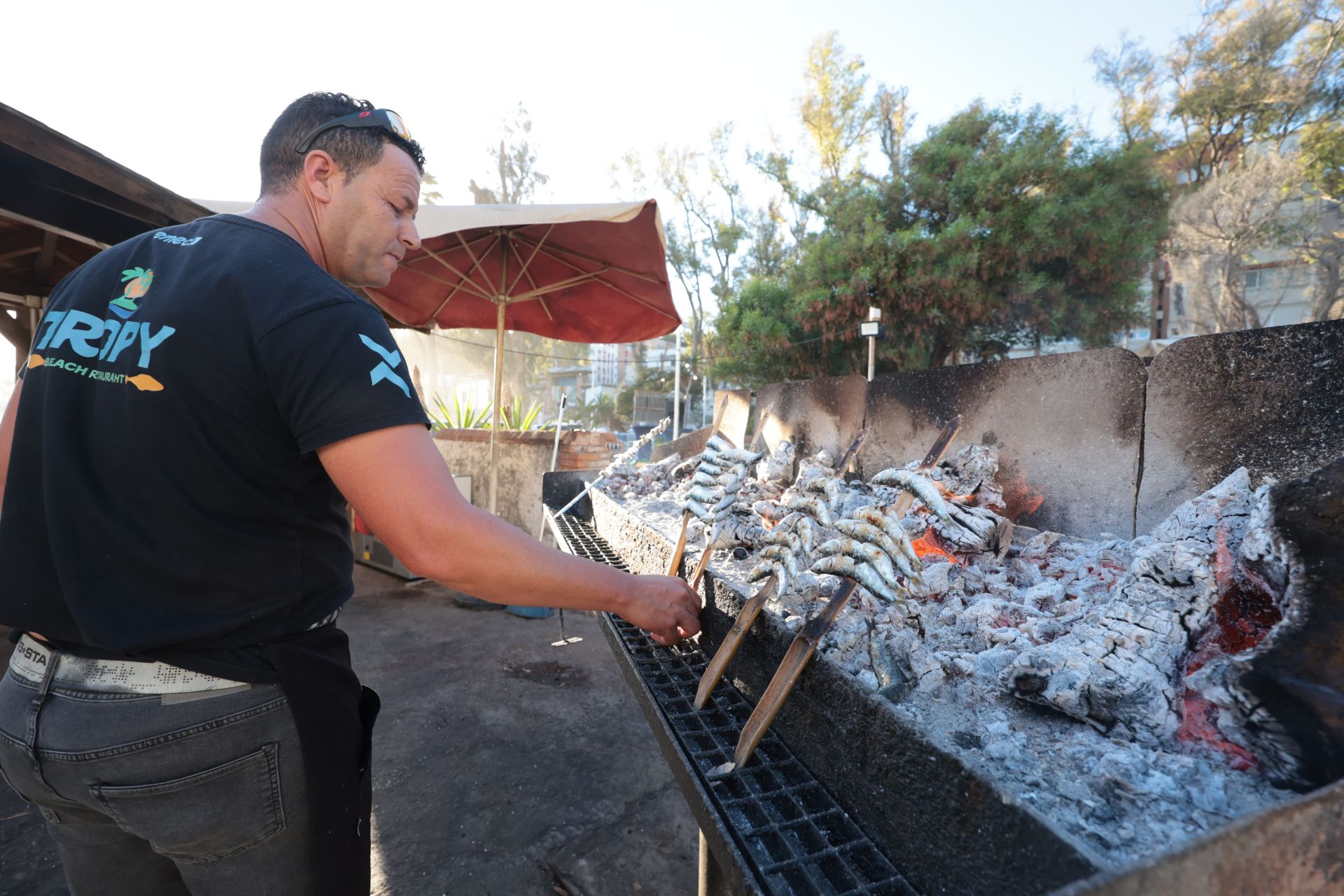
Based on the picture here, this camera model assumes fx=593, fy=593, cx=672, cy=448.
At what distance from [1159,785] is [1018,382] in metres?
1.91

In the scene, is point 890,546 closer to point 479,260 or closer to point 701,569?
point 701,569

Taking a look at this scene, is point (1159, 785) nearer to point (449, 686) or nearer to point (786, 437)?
point (786, 437)

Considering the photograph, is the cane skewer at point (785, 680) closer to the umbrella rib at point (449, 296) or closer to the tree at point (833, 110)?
the umbrella rib at point (449, 296)

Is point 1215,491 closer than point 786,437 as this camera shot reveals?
Yes

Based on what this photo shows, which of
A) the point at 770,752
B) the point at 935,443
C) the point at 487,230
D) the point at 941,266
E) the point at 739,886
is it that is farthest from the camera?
the point at 941,266

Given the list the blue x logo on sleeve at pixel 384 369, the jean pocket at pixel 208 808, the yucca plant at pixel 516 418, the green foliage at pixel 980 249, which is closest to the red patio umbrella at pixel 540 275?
the yucca plant at pixel 516 418

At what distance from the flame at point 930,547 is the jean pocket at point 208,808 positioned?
2.06m

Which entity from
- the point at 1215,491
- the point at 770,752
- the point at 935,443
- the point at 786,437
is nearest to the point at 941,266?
the point at 786,437

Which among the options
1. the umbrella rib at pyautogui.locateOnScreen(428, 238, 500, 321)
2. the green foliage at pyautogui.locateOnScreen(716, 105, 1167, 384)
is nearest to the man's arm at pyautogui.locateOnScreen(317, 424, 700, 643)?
the umbrella rib at pyautogui.locateOnScreen(428, 238, 500, 321)

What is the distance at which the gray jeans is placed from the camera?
3.37ft

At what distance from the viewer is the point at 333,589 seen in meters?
1.20

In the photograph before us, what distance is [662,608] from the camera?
59.0 inches

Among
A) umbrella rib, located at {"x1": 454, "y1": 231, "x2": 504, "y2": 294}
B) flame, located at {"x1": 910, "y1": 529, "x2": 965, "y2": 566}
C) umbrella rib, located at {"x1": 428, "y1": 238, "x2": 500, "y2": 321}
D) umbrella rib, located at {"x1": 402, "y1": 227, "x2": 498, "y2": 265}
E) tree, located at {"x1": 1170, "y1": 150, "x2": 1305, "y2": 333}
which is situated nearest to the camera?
flame, located at {"x1": 910, "y1": 529, "x2": 965, "y2": 566}

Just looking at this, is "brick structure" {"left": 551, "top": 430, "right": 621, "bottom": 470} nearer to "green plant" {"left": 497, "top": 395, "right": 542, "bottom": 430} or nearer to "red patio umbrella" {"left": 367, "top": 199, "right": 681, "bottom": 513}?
"red patio umbrella" {"left": 367, "top": 199, "right": 681, "bottom": 513}
